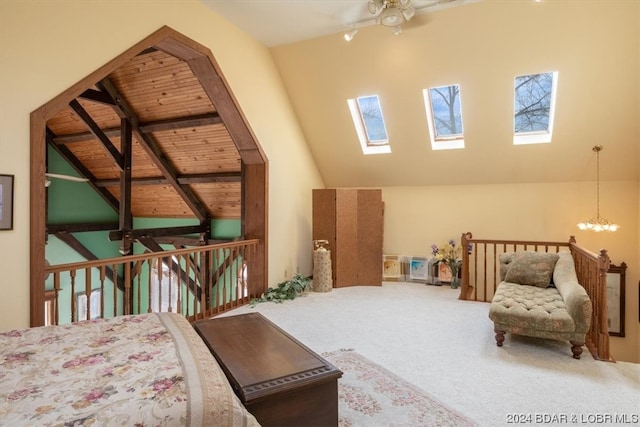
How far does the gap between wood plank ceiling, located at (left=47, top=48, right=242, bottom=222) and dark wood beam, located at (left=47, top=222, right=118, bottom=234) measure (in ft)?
1.92

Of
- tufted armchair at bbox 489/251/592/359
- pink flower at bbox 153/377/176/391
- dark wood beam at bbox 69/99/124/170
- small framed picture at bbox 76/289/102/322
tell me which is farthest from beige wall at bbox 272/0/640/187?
small framed picture at bbox 76/289/102/322

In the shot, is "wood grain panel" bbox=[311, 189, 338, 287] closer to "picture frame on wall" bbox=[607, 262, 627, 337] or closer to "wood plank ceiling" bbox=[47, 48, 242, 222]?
"wood plank ceiling" bbox=[47, 48, 242, 222]

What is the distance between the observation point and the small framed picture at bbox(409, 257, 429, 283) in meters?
6.45

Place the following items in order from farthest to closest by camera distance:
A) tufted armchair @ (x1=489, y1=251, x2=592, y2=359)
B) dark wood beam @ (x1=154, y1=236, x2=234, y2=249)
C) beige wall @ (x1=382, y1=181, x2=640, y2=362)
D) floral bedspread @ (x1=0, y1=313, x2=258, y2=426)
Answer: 1. dark wood beam @ (x1=154, y1=236, x2=234, y2=249)
2. beige wall @ (x1=382, y1=181, x2=640, y2=362)
3. tufted armchair @ (x1=489, y1=251, x2=592, y2=359)
4. floral bedspread @ (x1=0, y1=313, x2=258, y2=426)

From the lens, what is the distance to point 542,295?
3791mm

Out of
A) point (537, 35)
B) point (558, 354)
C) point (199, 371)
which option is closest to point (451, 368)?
point (558, 354)

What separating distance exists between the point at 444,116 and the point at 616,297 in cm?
379

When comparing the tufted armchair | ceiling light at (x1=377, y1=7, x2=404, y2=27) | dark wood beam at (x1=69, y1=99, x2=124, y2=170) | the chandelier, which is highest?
ceiling light at (x1=377, y1=7, x2=404, y2=27)

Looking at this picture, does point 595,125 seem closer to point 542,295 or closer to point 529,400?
point 542,295

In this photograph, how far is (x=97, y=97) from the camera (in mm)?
5477

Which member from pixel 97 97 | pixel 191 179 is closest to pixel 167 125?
pixel 97 97

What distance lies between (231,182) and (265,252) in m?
1.83

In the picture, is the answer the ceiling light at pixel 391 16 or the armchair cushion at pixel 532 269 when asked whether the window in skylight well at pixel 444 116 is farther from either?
the armchair cushion at pixel 532 269

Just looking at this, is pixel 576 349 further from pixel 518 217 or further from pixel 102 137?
pixel 102 137
